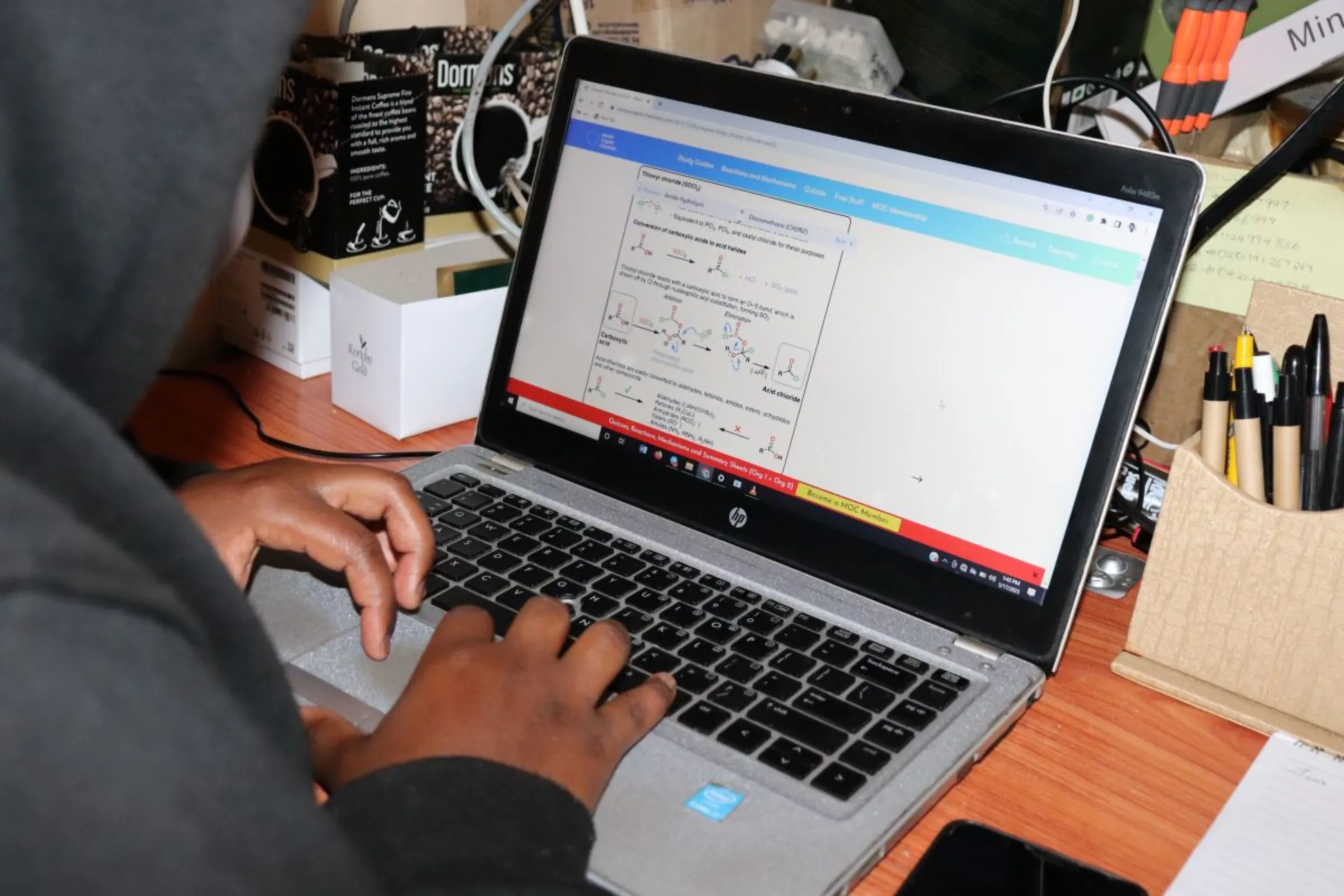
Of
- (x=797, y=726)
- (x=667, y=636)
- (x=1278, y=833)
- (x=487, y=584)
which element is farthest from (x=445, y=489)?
(x=1278, y=833)

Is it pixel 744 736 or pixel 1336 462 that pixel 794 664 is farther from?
pixel 1336 462

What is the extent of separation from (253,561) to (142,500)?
14.9 inches


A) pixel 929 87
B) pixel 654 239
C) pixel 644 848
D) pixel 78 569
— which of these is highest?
pixel 929 87

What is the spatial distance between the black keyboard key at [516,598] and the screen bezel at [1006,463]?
5.2 inches

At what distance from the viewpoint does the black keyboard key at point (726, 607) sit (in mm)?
733

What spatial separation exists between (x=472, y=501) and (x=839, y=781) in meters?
0.36

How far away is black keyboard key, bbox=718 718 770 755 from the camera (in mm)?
A: 620

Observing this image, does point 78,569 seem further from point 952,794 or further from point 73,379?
point 952,794

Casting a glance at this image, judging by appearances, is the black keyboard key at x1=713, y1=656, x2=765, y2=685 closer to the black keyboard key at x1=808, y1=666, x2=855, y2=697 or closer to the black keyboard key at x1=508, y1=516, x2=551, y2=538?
the black keyboard key at x1=808, y1=666, x2=855, y2=697

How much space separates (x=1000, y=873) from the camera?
1.85ft

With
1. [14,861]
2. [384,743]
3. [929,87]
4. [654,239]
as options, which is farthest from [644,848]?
[929,87]

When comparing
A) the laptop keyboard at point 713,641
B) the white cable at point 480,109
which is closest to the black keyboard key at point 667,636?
the laptop keyboard at point 713,641

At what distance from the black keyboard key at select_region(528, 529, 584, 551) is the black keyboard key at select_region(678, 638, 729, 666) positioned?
136 millimetres

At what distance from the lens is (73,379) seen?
1.45 feet
